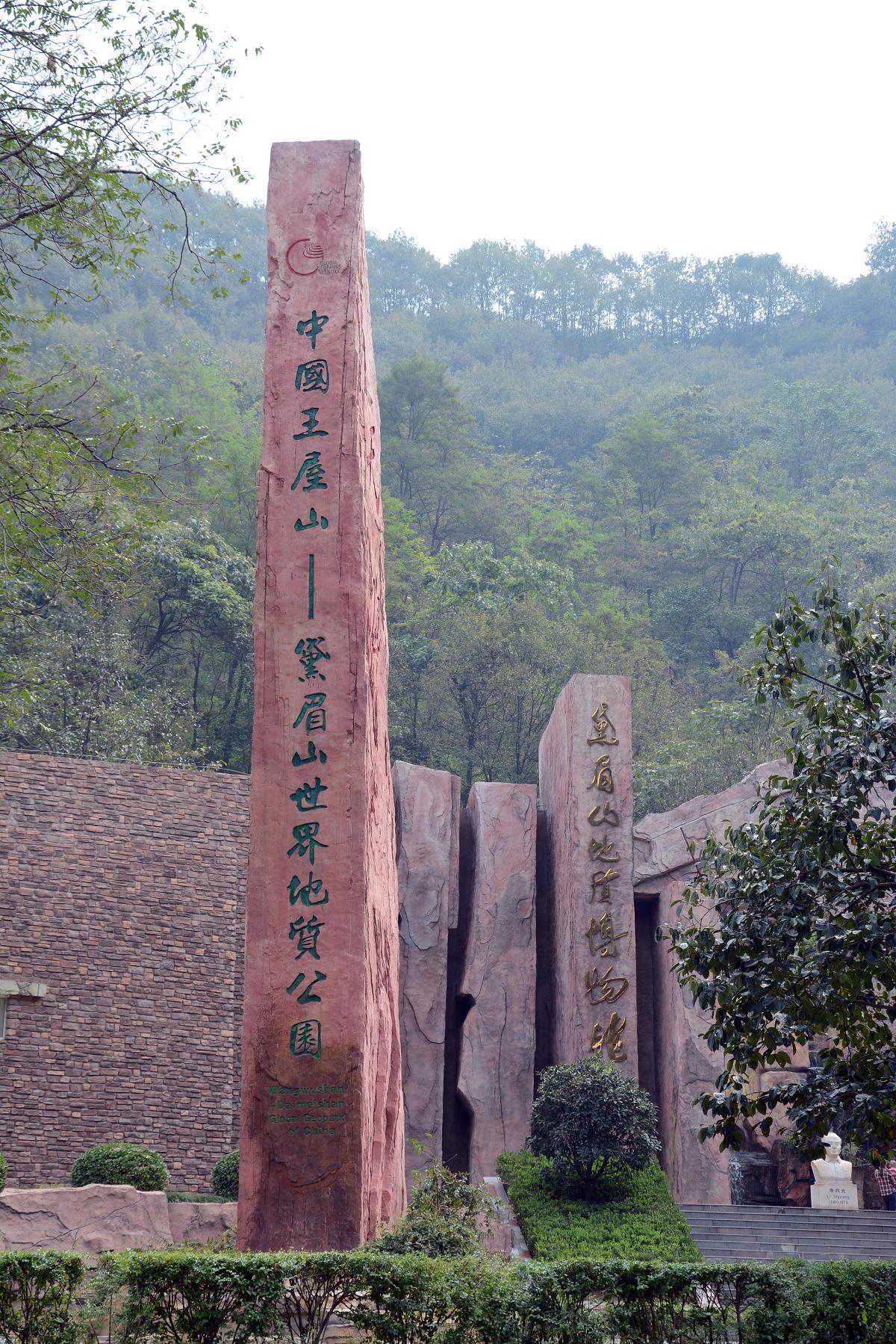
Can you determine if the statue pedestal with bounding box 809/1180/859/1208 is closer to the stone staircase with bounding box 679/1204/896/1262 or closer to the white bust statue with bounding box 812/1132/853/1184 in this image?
the white bust statue with bounding box 812/1132/853/1184

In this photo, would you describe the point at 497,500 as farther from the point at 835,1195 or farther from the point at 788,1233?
the point at 788,1233

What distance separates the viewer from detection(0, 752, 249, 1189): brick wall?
31.6 feet

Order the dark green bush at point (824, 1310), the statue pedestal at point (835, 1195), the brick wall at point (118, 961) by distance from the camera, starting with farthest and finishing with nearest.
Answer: the statue pedestal at point (835, 1195)
the brick wall at point (118, 961)
the dark green bush at point (824, 1310)

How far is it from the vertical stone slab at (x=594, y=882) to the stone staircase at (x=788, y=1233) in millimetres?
1125

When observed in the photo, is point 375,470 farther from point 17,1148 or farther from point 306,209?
point 17,1148

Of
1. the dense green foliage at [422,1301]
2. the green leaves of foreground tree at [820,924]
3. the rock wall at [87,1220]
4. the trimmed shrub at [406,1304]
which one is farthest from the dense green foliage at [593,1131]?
the trimmed shrub at [406,1304]

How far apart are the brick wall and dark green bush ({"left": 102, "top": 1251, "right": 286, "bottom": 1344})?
5652mm

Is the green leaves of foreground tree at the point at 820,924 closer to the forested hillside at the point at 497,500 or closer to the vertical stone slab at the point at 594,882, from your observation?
the forested hillside at the point at 497,500

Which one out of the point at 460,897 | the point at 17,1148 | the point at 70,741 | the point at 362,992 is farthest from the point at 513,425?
the point at 362,992

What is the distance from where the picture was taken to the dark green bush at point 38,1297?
4.21 m

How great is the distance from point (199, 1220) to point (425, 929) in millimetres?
3397

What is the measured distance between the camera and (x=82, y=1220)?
7.28m

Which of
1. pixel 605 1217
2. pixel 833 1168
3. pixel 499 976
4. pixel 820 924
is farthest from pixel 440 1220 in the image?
pixel 833 1168

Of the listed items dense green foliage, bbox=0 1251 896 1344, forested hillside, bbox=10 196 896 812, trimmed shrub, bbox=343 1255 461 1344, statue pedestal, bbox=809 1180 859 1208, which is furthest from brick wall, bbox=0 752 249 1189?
trimmed shrub, bbox=343 1255 461 1344
